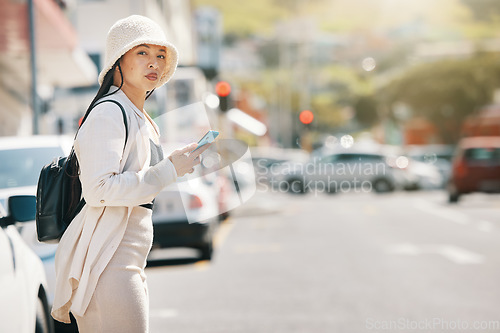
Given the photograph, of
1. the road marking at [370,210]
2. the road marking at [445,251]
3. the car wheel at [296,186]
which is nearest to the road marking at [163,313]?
the road marking at [445,251]

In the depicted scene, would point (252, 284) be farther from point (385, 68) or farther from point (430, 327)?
point (385, 68)

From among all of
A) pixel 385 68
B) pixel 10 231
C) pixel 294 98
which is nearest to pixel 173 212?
pixel 10 231

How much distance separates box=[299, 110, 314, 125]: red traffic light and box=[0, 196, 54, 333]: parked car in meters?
7.66

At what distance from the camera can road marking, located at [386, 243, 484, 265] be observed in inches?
507

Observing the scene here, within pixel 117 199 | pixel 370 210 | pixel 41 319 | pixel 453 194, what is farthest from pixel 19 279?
pixel 453 194

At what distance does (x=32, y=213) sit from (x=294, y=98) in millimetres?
62846

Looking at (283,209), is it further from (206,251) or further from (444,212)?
(206,251)

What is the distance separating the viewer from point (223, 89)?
16.9 m

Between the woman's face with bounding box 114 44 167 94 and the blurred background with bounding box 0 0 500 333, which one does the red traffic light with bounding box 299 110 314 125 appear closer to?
the blurred background with bounding box 0 0 500 333

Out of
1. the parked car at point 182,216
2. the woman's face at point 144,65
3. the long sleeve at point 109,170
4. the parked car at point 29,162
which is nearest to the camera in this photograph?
the long sleeve at point 109,170

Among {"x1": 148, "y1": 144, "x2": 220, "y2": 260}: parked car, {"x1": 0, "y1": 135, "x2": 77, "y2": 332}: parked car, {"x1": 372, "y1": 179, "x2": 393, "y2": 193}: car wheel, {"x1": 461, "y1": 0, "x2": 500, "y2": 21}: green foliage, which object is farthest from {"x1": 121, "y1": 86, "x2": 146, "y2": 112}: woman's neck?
{"x1": 461, "y1": 0, "x2": 500, "y2": 21}: green foliage

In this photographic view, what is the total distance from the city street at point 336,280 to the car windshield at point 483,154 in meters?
6.90

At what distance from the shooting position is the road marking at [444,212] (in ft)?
70.2

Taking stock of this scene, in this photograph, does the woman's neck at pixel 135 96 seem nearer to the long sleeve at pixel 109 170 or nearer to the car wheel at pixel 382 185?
the long sleeve at pixel 109 170
